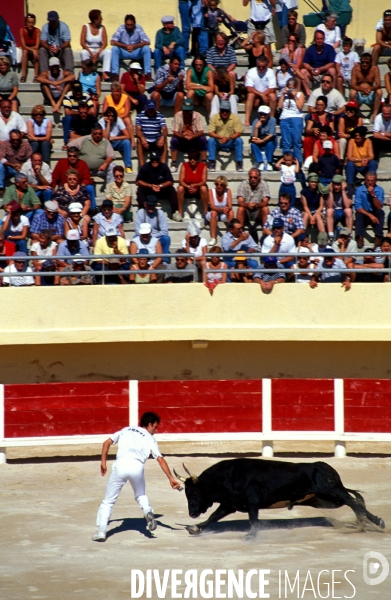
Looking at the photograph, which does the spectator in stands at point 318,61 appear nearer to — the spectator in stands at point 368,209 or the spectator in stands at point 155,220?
the spectator in stands at point 368,209

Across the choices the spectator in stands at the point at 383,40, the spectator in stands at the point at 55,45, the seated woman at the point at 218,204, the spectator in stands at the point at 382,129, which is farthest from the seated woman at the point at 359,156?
the spectator in stands at the point at 55,45

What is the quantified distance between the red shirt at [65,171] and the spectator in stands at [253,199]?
6.40 feet

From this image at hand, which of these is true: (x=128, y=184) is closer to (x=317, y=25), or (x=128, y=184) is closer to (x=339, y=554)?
(x=317, y=25)

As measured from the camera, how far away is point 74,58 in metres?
15.6

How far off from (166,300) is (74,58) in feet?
16.4

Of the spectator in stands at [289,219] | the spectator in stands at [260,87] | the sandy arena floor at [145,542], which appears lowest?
the sandy arena floor at [145,542]

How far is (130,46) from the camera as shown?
15070mm

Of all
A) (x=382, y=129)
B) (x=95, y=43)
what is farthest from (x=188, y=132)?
(x=382, y=129)

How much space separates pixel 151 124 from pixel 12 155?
188cm

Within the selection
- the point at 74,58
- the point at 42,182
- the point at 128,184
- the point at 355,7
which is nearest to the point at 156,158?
the point at 128,184

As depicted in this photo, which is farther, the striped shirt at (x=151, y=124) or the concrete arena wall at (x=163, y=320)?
the striped shirt at (x=151, y=124)

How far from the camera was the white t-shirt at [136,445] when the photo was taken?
27.1 ft

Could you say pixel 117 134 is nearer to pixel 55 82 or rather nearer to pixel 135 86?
pixel 135 86

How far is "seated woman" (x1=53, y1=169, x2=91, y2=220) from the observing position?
12852 millimetres
